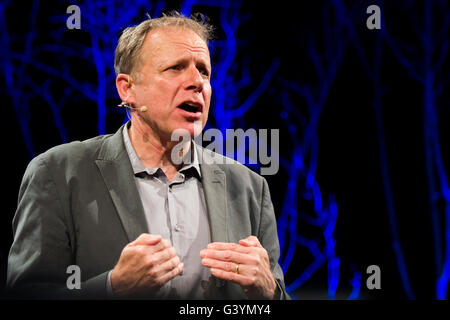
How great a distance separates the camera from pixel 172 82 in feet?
5.86

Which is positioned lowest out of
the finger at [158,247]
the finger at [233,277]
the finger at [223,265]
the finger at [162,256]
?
the finger at [233,277]

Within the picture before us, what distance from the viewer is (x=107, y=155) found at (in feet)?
5.82

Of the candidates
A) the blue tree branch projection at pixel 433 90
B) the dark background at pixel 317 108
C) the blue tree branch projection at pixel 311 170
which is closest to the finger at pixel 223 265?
the dark background at pixel 317 108

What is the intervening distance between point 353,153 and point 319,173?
0.27m

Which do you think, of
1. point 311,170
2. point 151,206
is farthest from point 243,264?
point 311,170

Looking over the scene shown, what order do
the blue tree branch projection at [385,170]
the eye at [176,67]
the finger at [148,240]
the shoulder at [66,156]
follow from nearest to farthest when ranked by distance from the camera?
the finger at [148,240] → the shoulder at [66,156] → the eye at [176,67] → the blue tree branch projection at [385,170]

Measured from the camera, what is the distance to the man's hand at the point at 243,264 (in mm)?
1489

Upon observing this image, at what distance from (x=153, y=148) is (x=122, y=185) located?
255mm

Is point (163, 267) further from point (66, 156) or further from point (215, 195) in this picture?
point (66, 156)

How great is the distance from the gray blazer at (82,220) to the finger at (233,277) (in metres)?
0.16

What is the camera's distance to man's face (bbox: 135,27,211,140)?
1.79 metres

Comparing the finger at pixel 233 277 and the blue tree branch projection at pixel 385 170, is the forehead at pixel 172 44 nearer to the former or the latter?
the finger at pixel 233 277

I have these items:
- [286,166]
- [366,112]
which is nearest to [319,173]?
[286,166]
